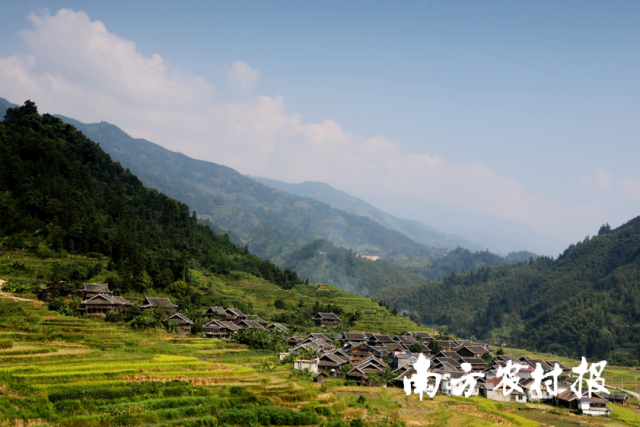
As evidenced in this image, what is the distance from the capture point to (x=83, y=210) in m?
66.5

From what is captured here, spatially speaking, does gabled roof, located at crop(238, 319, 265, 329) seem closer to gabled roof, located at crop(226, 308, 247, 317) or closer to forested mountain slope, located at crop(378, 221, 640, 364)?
gabled roof, located at crop(226, 308, 247, 317)

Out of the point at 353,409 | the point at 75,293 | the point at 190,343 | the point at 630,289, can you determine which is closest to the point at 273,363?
the point at 190,343

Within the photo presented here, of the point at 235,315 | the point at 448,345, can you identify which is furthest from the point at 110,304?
the point at 448,345

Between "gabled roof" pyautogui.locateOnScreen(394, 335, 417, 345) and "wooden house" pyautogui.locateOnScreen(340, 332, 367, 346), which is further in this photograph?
"gabled roof" pyautogui.locateOnScreen(394, 335, 417, 345)

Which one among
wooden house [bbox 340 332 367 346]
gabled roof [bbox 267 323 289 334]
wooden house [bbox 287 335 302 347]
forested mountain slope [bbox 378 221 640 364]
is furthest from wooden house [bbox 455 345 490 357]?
forested mountain slope [bbox 378 221 640 364]

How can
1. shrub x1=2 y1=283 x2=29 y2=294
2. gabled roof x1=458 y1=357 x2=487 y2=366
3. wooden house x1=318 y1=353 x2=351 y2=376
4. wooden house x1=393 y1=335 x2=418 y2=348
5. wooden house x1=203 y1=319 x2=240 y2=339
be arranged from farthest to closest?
wooden house x1=393 y1=335 x2=418 y2=348 → gabled roof x1=458 y1=357 x2=487 y2=366 → wooden house x1=203 y1=319 x2=240 y2=339 → wooden house x1=318 y1=353 x2=351 y2=376 → shrub x1=2 y1=283 x2=29 y2=294

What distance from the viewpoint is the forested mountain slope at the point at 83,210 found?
60312 millimetres

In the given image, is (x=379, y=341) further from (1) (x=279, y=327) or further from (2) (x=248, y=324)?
(2) (x=248, y=324)

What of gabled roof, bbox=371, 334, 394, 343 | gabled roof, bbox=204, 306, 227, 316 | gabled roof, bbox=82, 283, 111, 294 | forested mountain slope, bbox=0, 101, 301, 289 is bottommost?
gabled roof, bbox=371, 334, 394, 343

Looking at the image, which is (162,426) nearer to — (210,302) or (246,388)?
(246,388)

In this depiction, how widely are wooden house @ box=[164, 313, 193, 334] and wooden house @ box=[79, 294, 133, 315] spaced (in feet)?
15.8

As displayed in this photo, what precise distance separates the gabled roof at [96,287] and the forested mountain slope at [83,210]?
16.4 feet

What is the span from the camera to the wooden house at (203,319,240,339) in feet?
183

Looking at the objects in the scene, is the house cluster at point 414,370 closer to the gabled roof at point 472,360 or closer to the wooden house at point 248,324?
the gabled roof at point 472,360
